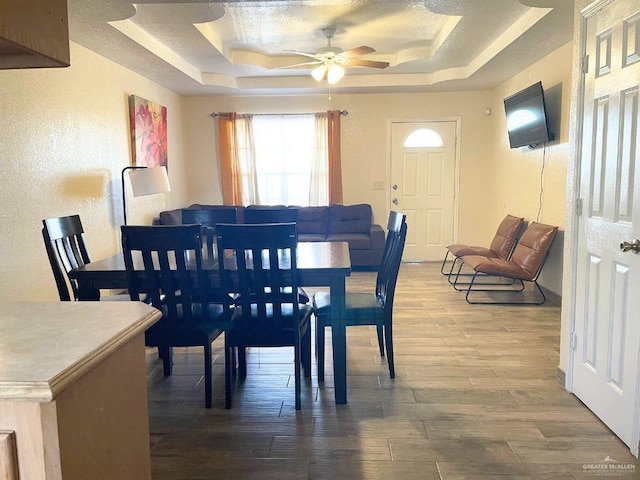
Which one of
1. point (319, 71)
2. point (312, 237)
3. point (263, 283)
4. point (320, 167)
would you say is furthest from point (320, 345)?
point (320, 167)

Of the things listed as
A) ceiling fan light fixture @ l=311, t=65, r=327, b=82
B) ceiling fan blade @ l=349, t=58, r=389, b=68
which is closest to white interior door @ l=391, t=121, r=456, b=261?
ceiling fan blade @ l=349, t=58, r=389, b=68

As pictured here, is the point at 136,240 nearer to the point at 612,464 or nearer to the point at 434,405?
the point at 434,405

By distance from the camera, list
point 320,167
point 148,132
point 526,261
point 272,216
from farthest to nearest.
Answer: point 320,167 → point 148,132 → point 526,261 → point 272,216

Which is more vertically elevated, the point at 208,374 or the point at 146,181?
the point at 146,181

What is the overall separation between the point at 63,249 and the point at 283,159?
4.24m

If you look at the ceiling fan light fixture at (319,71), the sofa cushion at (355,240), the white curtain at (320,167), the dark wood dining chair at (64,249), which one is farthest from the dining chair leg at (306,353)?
the white curtain at (320,167)

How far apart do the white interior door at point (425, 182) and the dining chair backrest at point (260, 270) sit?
14.7 ft

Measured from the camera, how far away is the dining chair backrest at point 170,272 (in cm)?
228

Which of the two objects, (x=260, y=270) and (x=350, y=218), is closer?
(x=260, y=270)

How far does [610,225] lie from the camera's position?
87.4 inches

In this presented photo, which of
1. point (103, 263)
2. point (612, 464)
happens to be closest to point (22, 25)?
point (103, 263)

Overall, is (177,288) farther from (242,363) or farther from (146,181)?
(146,181)

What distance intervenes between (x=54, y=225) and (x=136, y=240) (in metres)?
0.73

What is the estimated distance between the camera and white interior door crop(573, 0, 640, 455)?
2.04m
